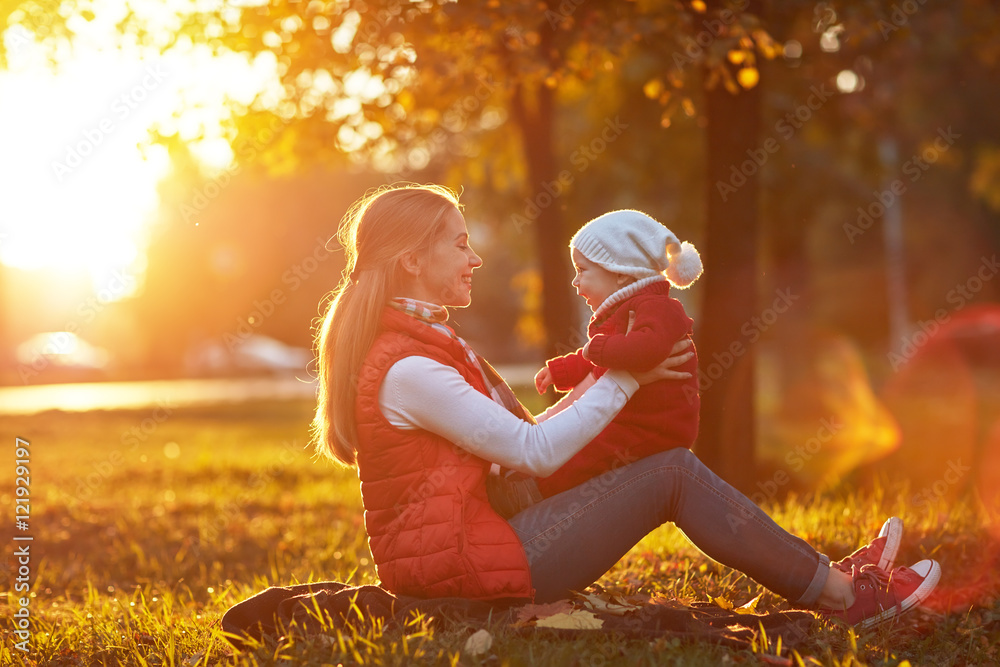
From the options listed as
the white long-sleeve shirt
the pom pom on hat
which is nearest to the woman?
the white long-sleeve shirt

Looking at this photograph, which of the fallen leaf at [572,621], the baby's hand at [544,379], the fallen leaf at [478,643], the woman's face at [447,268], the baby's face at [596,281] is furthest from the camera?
the baby's hand at [544,379]

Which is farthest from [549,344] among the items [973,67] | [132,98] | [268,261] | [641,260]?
[268,261]

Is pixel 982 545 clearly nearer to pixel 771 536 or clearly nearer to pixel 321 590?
pixel 771 536

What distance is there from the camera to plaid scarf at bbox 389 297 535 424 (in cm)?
327

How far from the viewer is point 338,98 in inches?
284

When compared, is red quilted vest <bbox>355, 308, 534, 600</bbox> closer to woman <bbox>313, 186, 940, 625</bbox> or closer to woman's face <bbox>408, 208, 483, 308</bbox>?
woman <bbox>313, 186, 940, 625</bbox>

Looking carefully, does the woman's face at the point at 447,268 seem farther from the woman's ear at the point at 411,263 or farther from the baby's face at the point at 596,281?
the baby's face at the point at 596,281

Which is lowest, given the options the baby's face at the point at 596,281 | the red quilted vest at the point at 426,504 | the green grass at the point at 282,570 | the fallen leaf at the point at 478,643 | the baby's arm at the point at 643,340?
the green grass at the point at 282,570

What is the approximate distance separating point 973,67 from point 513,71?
9.75 meters

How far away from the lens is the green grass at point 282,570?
3115 millimetres

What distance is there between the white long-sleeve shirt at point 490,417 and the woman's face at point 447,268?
1.09 ft

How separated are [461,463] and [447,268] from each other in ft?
2.31

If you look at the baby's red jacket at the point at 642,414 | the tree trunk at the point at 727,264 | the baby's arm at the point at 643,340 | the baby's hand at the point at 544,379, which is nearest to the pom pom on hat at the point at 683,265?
the baby's red jacket at the point at 642,414

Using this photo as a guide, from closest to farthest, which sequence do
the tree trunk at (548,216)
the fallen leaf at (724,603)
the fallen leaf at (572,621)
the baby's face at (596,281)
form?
the fallen leaf at (572,621) → the baby's face at (596,281) → the fallen leaf at (724,603) → the tree trunk at (548,216)
